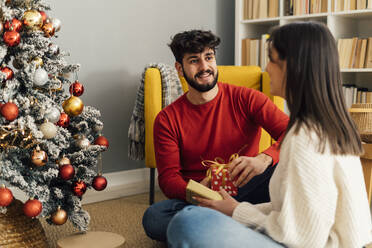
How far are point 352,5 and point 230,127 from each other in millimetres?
1469

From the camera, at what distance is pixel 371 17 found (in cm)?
315

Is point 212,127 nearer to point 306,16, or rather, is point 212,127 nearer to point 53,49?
point 53,49

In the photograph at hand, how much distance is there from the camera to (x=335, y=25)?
308 centimetres

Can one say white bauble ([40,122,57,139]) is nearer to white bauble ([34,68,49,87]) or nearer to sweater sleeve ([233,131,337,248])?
white bauble ([34,68,49,87])

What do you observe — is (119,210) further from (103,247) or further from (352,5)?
(352,5)

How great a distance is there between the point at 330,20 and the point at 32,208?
2.22m

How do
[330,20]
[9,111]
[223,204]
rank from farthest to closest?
1. [330,20]
2. [9,111]
3. [223,204]

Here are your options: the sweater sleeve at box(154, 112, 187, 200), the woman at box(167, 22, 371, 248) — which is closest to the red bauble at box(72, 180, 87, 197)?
the sweater sleeve at box(154, 112, 187, 200)

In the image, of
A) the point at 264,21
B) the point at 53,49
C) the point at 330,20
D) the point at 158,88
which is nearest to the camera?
the point at 53,49

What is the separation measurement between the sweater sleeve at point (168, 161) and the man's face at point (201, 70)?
20cm

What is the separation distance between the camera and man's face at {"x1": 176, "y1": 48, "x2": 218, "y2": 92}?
202 centimetres

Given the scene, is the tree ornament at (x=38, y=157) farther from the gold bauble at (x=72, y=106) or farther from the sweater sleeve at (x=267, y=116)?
the sweater sleeve at (x=267, y=116)

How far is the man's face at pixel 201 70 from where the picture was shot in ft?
6.63

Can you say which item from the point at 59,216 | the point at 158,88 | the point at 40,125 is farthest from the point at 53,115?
the point at 158,88
